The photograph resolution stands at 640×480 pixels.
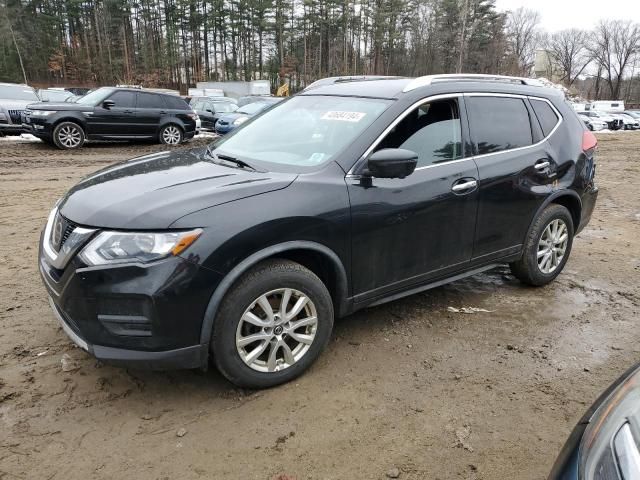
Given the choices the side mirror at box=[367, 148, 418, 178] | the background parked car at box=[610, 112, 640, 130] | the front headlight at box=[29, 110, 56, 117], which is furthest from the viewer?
the background parked car at box=[610, 112, 640, 130]

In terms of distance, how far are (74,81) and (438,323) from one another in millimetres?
59378

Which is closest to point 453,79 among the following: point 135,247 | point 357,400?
point 357,400

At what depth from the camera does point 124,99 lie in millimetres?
13227

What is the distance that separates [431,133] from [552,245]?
5.97 ft

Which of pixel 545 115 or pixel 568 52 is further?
pixel 568 52

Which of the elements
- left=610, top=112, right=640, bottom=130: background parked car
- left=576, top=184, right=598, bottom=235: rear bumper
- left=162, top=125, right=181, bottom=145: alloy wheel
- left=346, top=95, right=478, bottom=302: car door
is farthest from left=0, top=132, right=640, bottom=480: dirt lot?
left=610, top=112, right=640, bottom=130: background parked car

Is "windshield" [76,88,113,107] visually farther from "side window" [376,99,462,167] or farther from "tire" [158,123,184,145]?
"side window" [376,99,462,167]

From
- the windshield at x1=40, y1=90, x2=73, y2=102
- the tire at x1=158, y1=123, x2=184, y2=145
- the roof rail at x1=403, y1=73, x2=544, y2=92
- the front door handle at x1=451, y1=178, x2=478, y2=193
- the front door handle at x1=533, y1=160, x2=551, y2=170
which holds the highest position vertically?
the roof rail at x1=403, y1=73, x2=544, y2=92

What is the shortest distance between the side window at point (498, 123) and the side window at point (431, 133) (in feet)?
0.62

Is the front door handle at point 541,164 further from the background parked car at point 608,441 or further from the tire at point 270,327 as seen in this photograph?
the background parked car at point 608,441

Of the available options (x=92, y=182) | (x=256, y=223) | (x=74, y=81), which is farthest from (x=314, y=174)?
(x=74, y=81)

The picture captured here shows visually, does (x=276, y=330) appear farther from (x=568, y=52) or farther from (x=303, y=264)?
(x=568, y=52)

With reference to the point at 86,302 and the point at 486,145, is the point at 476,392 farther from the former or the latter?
the point at 86,302

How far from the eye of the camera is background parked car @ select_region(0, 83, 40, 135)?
14125mm
